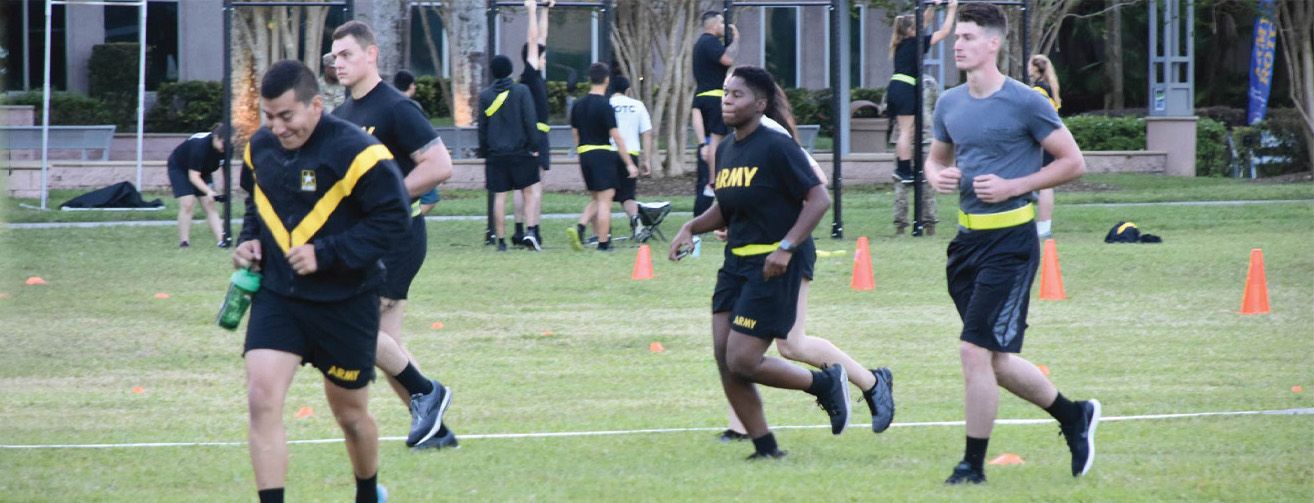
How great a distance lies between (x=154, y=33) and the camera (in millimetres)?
36375

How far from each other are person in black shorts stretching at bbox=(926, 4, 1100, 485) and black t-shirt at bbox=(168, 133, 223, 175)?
1169 centimetres

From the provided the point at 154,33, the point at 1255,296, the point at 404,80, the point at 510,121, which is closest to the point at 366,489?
the point at 1255,296

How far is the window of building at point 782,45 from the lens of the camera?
38.9 m

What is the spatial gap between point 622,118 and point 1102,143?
16150 millimetres

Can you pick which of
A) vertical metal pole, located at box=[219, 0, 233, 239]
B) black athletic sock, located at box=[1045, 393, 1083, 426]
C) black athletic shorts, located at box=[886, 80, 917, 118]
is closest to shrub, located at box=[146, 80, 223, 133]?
vertical metal pole, located at box=[219, 0, 233, 239]

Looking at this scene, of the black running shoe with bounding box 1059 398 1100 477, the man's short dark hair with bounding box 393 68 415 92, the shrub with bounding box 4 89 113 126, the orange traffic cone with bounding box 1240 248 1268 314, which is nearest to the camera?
the black running shoe with bounding box 1059 398 1100 477

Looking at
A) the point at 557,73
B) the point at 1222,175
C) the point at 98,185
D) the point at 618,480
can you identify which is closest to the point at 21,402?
the point at 618,480

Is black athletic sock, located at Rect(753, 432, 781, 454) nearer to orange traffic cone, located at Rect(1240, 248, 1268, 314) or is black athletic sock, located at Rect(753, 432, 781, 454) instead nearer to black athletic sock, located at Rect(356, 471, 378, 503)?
black athletic sock, located at Rect(356, 471, 378, 503)

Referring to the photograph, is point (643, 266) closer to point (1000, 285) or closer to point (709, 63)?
point (709, 63)

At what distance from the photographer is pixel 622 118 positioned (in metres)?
16.6

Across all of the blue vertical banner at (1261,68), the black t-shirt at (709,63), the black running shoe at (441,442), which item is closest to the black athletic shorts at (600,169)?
the black t-shirt at (709,63)

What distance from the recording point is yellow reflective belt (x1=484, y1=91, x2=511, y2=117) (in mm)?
15211

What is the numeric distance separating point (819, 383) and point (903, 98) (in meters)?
10.0

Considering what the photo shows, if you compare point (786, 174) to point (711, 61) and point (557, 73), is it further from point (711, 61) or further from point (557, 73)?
point (557, 73)
